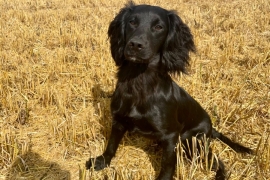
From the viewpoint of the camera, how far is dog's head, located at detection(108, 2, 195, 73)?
2320 millimetres

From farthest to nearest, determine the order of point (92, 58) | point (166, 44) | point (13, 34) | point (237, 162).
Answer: point (13, 34) → point (92, 58) → point (237, 162) → point (166, 44)

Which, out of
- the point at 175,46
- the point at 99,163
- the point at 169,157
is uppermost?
the point at 175,46

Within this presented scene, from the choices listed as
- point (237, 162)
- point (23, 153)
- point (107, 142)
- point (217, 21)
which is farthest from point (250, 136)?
point (217, 21)

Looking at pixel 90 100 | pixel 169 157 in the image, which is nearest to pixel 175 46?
pixel 169 157

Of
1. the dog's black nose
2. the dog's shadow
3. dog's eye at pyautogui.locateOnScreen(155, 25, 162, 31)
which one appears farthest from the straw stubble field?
dog's eye at pyautogui.locateOnScreen(155, 25, 162, 31)

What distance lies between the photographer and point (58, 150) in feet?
9.39

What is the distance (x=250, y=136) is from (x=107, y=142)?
5.25ft

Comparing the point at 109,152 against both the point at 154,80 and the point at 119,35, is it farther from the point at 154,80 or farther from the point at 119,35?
the point at 119,35

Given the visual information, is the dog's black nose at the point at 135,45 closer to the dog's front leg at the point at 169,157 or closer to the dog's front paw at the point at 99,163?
the dog's front leg at the point at 169,157

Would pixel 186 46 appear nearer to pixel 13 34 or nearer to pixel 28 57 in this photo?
pixel 28 57

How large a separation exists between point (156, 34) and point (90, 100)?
1.79 m

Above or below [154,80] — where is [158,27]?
above

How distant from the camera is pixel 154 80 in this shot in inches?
99.3

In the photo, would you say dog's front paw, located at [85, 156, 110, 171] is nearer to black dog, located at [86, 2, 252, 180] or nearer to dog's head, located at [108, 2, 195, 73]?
black dog, located at [86, 2, 252, 180]
